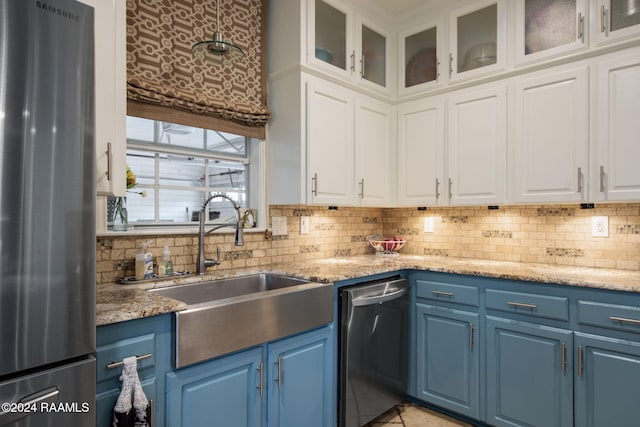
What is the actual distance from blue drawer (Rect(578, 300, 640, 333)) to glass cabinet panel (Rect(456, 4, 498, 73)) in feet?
5.27

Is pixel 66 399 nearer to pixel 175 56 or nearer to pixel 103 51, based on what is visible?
pixel 103 51

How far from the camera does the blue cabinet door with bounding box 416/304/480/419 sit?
2.31 metres

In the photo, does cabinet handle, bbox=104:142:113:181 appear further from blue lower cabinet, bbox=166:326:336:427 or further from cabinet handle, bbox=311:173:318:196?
cabinet handle, bbox=311:173:318:196

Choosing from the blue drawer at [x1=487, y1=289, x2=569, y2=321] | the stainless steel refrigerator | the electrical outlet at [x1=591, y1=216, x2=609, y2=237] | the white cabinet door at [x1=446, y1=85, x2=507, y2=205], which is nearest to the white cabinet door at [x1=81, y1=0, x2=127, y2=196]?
the stainless steel refrigerator

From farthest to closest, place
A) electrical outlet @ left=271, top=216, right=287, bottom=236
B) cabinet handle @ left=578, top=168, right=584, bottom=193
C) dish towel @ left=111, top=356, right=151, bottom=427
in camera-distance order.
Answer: electrical outlet @ left=271, top=216, right=287, bottom=236 < cabinet handle @ left=578, top=168, right=584, bottom=193 < dish towel @ left=111, top=356, right=151, bottom=427

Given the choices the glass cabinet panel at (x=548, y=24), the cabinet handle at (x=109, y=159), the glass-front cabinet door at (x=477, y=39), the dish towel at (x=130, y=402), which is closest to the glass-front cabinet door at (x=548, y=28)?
the glass cabinet panel at (x=548, y=24)

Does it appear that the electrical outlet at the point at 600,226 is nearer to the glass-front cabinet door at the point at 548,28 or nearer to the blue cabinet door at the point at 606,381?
the blue cabinet door at the point at 606,381

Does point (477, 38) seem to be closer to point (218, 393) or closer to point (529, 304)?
point (529, 304)

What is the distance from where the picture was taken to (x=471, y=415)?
2.32 m

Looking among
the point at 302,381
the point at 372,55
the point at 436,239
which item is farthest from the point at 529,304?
the point at 372,55

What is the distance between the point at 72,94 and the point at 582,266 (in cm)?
283

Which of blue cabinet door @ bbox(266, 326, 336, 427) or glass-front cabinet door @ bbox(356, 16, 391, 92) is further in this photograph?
glass-front cabinet door @ bbox(356, 16, 391, 92)

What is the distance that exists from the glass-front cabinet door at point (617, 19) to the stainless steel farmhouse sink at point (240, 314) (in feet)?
6.76

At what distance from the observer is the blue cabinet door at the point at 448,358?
7.57 feet
